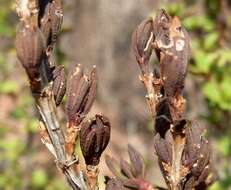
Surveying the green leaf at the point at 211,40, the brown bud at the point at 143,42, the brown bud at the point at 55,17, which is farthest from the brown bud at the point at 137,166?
the green leaf at the point at 211,40

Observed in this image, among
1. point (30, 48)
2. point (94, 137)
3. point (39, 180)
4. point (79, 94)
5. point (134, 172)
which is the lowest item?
point (39, 180)

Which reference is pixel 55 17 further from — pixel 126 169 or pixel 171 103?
pixel 126 169

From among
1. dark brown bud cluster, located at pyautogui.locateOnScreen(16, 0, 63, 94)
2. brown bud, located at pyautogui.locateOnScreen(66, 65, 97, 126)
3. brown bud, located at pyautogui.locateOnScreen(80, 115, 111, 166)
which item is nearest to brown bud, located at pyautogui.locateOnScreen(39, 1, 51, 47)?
dark brown bud cluster, located at pyautogui.locateOnScreen(16, 0, 63, 94)

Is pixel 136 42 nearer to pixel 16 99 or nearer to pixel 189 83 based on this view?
pixel 189 83

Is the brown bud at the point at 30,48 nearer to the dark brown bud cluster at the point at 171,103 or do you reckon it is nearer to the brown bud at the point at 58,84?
the brown bud at the point at 58,84

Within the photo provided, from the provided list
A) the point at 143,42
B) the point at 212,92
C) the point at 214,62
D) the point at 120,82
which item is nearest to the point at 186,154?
the point at 143,42

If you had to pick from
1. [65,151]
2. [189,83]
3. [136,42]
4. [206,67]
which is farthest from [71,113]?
[189,83]
